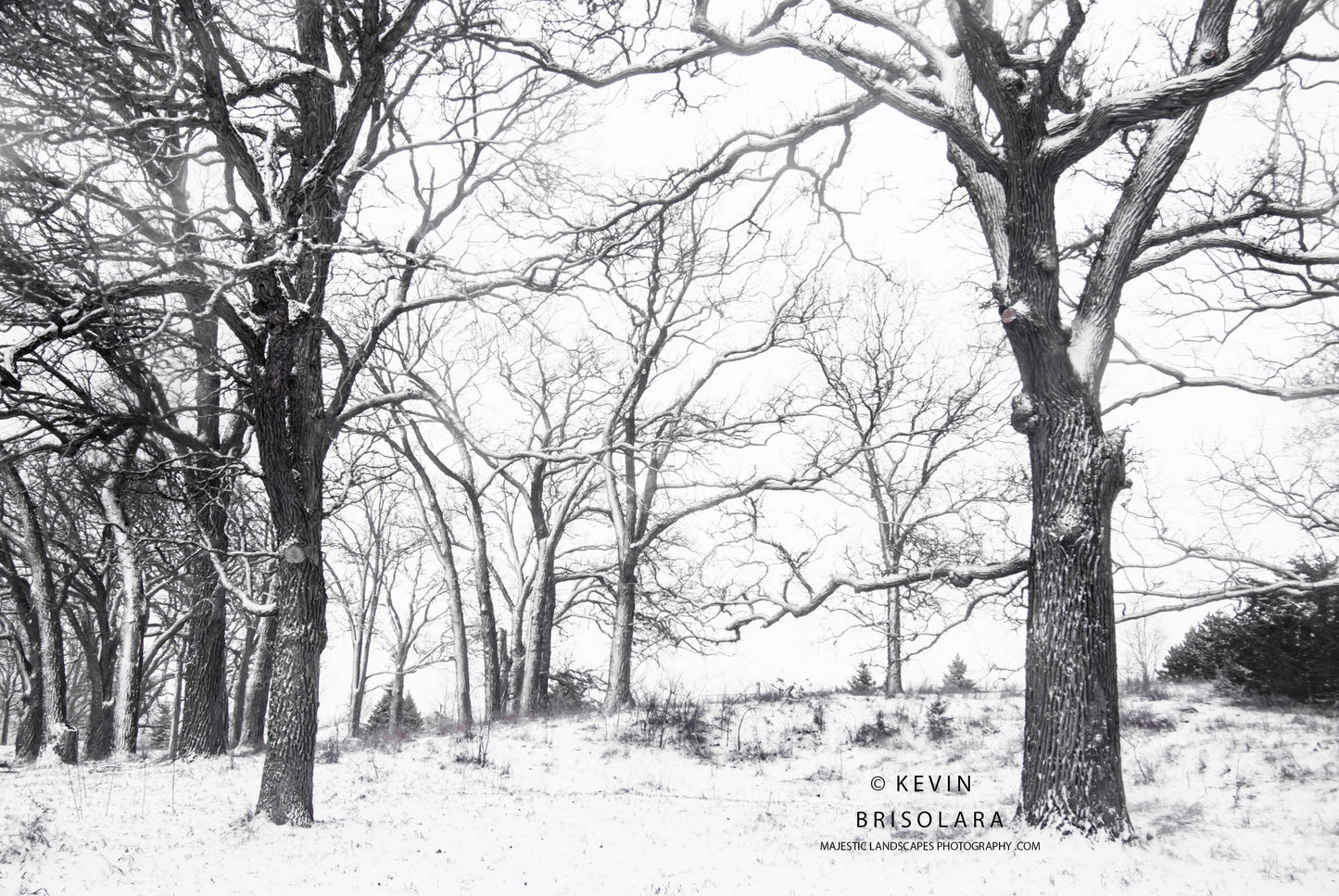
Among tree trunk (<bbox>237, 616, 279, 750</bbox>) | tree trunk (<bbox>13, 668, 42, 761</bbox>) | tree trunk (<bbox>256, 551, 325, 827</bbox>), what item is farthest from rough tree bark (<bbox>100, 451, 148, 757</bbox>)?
tree trunk (<bbox>256, 551, 325, 827</bbox>)

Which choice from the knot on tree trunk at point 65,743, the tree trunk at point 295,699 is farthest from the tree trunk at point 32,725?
the tree trunk at point 295,699

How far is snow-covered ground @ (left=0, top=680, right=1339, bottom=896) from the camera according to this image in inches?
216

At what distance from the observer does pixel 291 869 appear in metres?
5.72

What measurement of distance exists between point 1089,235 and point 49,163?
10.3m

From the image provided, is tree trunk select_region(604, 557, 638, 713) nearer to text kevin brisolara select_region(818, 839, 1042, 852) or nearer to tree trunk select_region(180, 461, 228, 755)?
tree trunk select_region(180, 461, 228, 755)

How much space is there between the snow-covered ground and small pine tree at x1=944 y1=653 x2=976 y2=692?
3.34 metres

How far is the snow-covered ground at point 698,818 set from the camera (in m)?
5.48

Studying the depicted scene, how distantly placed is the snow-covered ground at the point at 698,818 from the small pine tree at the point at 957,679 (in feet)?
11.0

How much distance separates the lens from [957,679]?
1952 centimetres

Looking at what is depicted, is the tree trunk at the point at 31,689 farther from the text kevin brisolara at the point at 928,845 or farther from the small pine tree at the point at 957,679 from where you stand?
the small pine tree at the point at 957,679

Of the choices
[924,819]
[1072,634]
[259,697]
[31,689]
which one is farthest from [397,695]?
[1072,634]

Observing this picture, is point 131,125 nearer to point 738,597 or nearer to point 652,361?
point 738,597

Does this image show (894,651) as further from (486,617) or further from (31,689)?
(31,689)

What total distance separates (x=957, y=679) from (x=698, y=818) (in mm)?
14122
